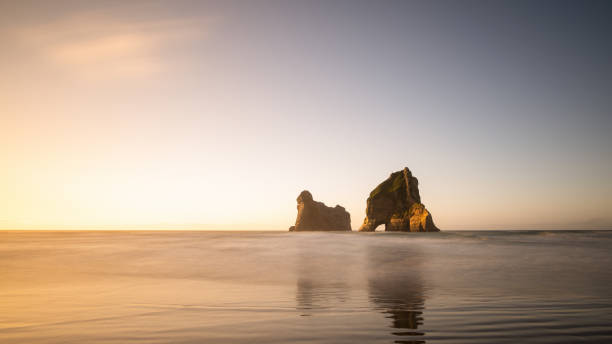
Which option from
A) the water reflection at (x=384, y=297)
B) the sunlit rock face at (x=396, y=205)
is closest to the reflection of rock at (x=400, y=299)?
the water reflection at (x=384, y=297)

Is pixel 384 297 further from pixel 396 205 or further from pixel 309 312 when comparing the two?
pixel 396 205

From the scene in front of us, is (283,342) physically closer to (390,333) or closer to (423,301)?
(390,333)

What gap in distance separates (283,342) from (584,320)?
7.13m

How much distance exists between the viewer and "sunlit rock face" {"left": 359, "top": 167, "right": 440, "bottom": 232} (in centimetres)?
13700

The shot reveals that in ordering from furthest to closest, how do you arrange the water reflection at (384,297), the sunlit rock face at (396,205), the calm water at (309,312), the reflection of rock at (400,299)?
the sunlit rock face at (396,205), the reflection of rock at (400,299), the water reflection at (384,297), the calm water at (309,312)

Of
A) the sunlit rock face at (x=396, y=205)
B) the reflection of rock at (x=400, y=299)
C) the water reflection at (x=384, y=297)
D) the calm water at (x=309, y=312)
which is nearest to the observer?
the calm water at (x=309, y=312)

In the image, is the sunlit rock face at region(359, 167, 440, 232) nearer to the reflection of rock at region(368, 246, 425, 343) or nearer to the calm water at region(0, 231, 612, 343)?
the reflection of rock at region(368, 246, 425, 343)

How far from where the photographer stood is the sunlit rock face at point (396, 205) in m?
137

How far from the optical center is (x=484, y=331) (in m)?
6.68

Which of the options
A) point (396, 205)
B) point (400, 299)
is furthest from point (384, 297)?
point (396, 205)

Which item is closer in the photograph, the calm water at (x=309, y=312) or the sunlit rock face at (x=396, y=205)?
the calm water at (x=309, y=312)

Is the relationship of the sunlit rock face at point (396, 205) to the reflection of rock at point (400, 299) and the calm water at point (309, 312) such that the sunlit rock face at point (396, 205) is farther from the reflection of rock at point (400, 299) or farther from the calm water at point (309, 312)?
the calm water at point (309, 312)

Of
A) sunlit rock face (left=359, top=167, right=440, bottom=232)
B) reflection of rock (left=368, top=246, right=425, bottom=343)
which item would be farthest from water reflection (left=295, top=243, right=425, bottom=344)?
sunlit rock face (left=359, top=167, right=440, bottom=232)

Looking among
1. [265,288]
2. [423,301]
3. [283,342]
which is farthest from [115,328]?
[423,301]
